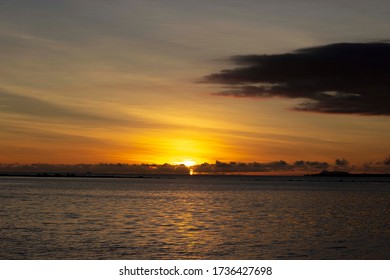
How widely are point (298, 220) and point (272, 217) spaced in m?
4.67

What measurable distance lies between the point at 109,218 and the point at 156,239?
23.5m

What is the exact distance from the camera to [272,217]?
260 feet

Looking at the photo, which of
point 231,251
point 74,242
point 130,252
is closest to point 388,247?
point 231,251

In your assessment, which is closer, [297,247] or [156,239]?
[297,247]

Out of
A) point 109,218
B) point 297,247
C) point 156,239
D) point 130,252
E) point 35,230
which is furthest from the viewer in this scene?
point 109,218

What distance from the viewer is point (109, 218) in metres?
75.2
